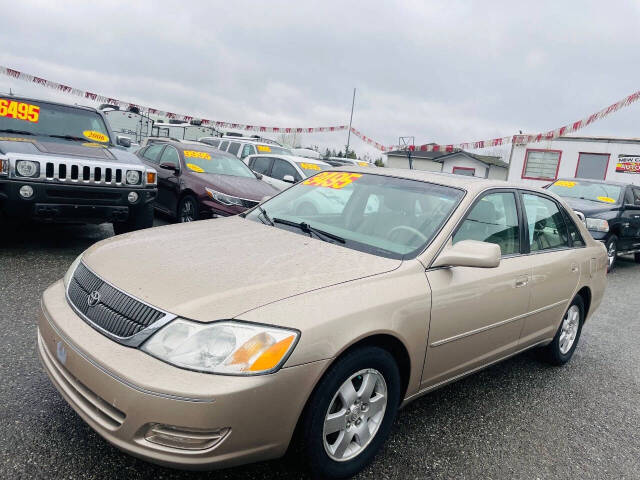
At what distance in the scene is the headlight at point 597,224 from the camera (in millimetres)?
8648

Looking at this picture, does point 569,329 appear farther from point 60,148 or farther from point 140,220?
point 60,148

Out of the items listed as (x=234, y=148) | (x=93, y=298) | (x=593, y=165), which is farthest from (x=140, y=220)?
(x=593, y=165)

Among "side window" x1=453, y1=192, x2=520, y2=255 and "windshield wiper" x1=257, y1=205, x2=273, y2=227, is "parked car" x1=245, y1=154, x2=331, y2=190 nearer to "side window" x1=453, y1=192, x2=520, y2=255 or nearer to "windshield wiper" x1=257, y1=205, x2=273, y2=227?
"windshield wiper" x1=257, y1=205, x2=273, y2=227

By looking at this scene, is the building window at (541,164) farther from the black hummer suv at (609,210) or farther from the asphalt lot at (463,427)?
the asphalt lot at (463,427)

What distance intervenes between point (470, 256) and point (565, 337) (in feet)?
6.84

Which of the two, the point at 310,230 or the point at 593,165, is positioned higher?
the point at 593,165

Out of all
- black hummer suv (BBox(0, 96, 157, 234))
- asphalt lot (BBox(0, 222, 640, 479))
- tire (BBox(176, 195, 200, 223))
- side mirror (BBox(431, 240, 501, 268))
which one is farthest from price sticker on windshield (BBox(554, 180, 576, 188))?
side mirror (BBox(431, 240, 501, 268))

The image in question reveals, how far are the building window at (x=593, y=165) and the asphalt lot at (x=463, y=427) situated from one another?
79.2ft

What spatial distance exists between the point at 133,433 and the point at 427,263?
1.62 metres

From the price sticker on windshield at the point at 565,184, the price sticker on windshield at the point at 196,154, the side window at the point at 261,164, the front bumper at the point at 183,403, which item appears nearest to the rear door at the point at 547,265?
the front bumper at the point at 183,403

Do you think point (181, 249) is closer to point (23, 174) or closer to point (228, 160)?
point (23, 174)

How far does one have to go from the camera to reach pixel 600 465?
2.80m

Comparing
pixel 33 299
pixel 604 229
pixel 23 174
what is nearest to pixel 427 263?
pixel 33 299

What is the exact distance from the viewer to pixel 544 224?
376cm
